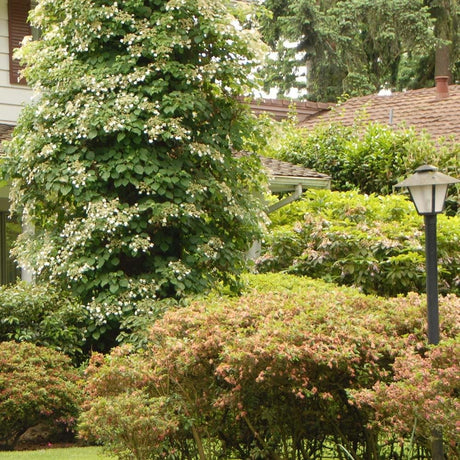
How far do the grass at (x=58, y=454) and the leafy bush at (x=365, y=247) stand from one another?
14.9ft

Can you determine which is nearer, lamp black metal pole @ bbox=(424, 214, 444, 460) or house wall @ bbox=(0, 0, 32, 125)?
lamp black metal pole @ bbox=(424, 214, 444, 460)

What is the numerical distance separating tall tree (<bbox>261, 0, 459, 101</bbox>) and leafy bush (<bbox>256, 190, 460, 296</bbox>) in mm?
11087

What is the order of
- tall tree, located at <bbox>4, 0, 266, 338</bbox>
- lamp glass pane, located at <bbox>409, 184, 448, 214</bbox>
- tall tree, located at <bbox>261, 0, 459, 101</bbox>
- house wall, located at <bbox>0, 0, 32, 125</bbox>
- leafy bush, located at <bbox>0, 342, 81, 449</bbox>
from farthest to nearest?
tall tree, located at <bbox>261, 0, 459, 101</bbox>, house wall, located at <bbox>0, 0, 32, 125</bbox>, tall tree, located at <bbox>4, 0, 266, 338</bbox>, leafy bush, located at <bbox>0, 342, 81, 449</bbox>, lamp glass pane, located at <bbox>409, 184, 448, 214</bbox>

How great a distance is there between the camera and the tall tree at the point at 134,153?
10.9 meters

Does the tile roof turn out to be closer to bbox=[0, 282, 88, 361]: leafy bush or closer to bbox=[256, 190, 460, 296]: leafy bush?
bbox=[256, 190, 460, 296]: leafy bush

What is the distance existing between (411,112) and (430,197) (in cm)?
1396

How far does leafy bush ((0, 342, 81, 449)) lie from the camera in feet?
30.6

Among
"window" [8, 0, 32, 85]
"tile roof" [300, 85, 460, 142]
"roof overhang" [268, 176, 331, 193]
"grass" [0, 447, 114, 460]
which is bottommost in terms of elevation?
"grass" [0, 447, 114, 460]

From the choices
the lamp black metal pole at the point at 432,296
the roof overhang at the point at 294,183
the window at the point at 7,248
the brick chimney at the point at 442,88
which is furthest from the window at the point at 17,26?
the brick chimney at the point at 442,88

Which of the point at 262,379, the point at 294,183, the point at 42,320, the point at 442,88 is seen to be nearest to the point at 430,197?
the point at 262,379

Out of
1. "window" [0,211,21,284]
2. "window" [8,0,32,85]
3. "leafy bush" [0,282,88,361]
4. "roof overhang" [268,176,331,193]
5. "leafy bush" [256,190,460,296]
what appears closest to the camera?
"leafy bush" [0,282,88,361]

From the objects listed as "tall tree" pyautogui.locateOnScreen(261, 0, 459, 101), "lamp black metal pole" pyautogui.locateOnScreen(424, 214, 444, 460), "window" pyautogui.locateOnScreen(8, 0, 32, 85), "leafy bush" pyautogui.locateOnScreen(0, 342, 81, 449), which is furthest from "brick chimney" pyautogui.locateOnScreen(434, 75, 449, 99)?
"lamp black metal pole" pyautogui.locateOnScreen(424, 214, 444, 460)

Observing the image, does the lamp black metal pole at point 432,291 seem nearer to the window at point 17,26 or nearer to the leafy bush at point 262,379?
the leafy bush at point 262,379

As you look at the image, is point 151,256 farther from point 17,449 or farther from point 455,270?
point 455,270
